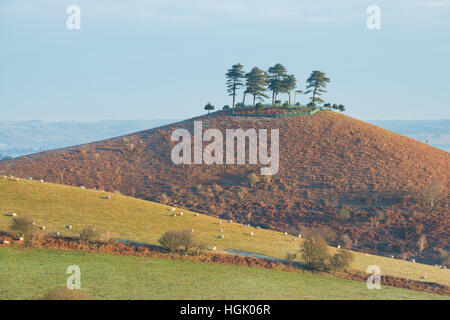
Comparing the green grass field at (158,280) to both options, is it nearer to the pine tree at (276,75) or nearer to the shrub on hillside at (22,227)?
the shrub on hillside at (22,227)

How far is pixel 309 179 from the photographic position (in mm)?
68500

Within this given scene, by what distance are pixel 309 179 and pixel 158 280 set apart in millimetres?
49619

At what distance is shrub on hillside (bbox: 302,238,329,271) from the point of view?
28.7 m

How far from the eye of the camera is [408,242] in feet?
165

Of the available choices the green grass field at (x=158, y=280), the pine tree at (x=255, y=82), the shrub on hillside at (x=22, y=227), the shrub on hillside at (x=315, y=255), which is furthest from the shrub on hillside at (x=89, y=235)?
the pine tree at (x=255, y=82)

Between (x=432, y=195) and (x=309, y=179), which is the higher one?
(x=309, y=179)

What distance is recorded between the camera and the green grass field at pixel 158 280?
19.9 meters

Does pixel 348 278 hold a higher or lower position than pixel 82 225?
lower

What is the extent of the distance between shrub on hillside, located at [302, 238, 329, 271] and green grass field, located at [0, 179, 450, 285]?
95.1 inches

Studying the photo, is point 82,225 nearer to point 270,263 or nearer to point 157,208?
point 157,208

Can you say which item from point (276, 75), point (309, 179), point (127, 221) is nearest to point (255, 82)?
point (276, 75)

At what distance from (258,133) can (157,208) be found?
4795 centimetres

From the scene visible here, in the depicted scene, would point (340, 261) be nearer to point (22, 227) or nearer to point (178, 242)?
point (178, 242)
